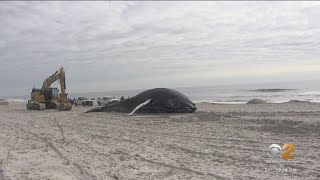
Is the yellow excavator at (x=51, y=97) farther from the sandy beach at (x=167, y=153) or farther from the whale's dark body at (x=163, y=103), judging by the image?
the sandy beach at (x=167, y=153)

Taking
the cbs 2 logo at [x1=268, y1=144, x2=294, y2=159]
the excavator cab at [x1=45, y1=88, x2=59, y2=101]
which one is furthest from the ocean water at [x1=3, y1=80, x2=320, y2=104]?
the cbs 2 logo at [x1=268, y1=144, x2=294, y2=159]

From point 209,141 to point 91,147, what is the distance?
3742 millimetres

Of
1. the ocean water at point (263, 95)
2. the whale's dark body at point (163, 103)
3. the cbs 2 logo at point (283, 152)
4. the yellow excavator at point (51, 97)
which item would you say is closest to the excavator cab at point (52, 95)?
the yellow excavator at point (51, 97)

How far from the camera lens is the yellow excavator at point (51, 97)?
32094 millimetres

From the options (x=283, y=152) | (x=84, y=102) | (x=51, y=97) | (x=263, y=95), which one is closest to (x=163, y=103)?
(x=283, y=152)

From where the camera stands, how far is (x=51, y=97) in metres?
34.5

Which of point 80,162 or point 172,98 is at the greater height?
point 172,98

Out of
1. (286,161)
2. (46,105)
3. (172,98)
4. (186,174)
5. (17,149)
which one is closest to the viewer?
(186,174)

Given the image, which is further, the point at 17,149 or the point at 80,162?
the point at 17,149

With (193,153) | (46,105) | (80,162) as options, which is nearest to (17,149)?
(80,162)

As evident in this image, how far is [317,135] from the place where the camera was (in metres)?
11.7

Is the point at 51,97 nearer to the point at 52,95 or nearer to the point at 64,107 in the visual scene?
the point at 52,95

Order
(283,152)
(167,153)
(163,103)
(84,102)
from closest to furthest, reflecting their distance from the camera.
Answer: (283,152)
(167,153)
(163,103)
(84,102)

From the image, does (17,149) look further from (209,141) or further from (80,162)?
(209,141)
